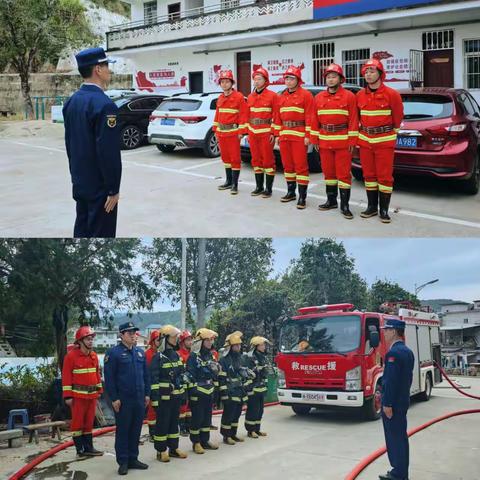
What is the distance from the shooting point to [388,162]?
5801 millimetres

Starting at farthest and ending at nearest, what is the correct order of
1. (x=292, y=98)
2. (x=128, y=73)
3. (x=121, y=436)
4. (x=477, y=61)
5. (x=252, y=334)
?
(x=128, y=73)
(x=477, y=61)
(x=292, y=98)
(x=252, y=334)
(x=121, y=436)

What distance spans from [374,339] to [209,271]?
109 centimetres

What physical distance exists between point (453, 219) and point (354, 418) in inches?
134

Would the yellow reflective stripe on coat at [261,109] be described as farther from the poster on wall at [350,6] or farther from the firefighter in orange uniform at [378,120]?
the poster on wall at [350,6]

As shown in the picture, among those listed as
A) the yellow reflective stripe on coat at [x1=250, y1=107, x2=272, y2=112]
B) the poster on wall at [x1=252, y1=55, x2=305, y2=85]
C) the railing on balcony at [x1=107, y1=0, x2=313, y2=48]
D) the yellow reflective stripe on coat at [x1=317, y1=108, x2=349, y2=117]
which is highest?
the railing on balcony at [x1=107, y1=0, x2=313, y2=48]

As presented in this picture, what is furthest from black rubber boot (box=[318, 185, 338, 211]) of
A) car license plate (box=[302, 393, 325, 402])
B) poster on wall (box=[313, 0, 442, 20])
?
poster on wall (box=[313, 0, 442, 20])

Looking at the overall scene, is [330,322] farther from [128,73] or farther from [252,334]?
[128,73]

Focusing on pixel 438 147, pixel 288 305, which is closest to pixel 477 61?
pixel 438 147

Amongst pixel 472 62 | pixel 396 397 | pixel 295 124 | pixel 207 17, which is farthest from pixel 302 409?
pixel 207 17

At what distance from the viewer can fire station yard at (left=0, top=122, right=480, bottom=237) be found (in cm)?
597

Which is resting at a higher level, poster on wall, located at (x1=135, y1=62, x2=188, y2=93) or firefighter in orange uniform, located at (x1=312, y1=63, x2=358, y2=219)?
poster on wall, located at (x1=135, y1=62, x2=188, y2=93)

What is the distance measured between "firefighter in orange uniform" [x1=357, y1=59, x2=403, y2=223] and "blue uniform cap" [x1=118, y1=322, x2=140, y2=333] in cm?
300

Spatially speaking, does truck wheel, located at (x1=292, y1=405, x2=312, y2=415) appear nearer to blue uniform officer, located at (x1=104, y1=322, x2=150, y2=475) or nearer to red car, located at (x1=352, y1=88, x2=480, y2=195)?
blue uniform officer, located at (x1=104, y1=322, x2=150, y2=475)

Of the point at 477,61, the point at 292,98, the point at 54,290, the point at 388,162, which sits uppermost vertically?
the point at 477,61
